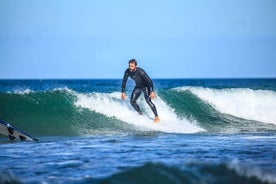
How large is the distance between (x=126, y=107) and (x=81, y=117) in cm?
151

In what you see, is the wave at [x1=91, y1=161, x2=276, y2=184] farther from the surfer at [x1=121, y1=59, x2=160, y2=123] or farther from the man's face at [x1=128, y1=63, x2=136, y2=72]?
the man's face at [x1=128, y1=63, x2=136, y2=72]

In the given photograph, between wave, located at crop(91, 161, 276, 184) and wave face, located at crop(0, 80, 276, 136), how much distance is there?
24.8ft

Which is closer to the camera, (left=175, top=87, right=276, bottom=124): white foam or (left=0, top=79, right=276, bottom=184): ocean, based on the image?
(left=0, top=79, right=276, bottom=184): ocean

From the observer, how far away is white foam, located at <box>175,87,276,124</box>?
2117 cm

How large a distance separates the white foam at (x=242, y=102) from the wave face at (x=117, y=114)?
0.04 metres

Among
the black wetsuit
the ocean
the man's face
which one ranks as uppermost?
the man's face

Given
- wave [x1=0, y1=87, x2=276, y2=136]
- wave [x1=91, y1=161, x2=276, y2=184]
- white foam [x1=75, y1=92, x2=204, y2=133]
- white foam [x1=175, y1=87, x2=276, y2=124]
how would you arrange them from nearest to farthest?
1. wave [x1=91, y1=161, x2=276, y2=184]
2. wave [x1=0, y1=87, x2=276, y2=136]
3. white foam [x1=75, y1=92, x2=204, y2=133]
4. white foam [x1=175, y1=87, x2=276, y2=124]

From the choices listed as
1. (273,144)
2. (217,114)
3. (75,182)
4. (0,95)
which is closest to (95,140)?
(273,144)

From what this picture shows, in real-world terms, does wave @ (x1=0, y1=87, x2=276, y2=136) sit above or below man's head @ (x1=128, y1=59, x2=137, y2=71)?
below

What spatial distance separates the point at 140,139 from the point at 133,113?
435 centimetres

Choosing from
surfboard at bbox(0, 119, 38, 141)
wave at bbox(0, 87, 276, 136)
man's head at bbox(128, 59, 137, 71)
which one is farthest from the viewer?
wave at bbox(0, 87, 276, 136)

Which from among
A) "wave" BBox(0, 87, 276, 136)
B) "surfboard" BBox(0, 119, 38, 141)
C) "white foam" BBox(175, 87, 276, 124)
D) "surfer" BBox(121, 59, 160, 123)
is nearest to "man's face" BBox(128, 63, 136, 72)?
"surfer" BBox(121, 59, 160, 123)

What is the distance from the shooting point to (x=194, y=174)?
21.2 ft

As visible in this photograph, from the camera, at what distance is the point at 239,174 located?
6.72 meters
